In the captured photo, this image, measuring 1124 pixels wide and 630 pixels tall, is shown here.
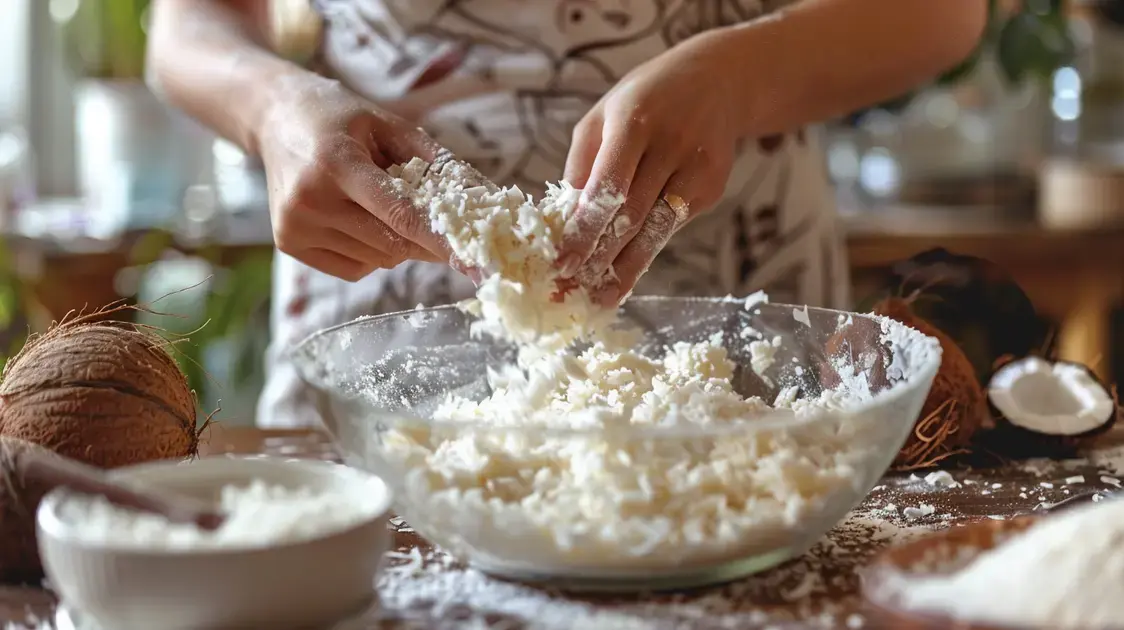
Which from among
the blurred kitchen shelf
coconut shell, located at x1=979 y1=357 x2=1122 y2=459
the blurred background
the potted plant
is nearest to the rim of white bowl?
coconut shell, located at x1=979 y1=357 x2=1122 y2=459

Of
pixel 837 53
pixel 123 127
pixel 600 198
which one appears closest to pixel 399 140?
pixel 600 198

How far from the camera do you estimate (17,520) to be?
0.57 metres

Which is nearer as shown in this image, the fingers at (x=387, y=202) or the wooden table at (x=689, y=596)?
the wooden table at (x=689, y=596)

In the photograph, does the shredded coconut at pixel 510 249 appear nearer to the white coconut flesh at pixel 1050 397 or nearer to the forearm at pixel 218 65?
the forearm at pixel 218 65

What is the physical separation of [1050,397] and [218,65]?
2.34 feet

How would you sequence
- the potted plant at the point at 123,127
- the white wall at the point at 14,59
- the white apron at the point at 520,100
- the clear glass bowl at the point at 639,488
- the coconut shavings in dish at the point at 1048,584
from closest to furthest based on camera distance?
the coconut shavings in dish at the point at 1048,584, the clear glass bowl at the point at 639,488, the white apron at the point at 520,100, the potted plant at the point at 123,127, the white wall at the point at 14,59

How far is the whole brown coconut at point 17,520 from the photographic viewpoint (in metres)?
0.57

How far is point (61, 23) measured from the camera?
2.26 metres

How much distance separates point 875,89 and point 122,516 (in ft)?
2.43

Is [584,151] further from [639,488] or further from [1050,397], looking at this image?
[1050,397]

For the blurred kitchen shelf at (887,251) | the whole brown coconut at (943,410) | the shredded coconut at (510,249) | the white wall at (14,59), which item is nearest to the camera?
the shredded coconut at (510,249)

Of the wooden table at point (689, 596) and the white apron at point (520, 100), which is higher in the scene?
the white apron at point (520, 100)

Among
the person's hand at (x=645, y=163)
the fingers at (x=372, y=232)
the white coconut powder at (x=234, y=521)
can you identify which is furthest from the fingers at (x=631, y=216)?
the white coconut powder at (x=234, y=521)

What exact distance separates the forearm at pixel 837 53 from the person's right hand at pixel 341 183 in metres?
0.26
